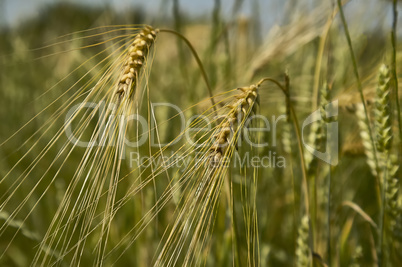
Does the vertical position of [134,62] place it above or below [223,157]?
above

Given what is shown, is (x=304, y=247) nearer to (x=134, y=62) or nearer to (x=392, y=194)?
(x=392, y=194)

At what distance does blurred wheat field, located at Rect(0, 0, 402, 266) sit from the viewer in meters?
0.47

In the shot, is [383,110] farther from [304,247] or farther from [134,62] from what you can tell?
[134,62]

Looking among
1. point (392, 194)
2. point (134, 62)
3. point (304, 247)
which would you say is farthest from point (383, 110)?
point (134, 62)

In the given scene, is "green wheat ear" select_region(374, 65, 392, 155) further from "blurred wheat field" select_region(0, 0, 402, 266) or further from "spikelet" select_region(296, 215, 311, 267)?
"spikelet" select_region(296, 215, 311, 267)

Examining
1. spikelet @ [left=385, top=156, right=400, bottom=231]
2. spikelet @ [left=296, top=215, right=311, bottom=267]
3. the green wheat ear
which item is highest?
the green wheat ear

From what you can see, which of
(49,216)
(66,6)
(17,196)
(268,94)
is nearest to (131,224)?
(49,216)

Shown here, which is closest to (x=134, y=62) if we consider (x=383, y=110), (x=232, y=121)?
(x=232, y=121)

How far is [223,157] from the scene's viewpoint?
428 millimetres

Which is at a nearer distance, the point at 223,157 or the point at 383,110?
the point at 223,157

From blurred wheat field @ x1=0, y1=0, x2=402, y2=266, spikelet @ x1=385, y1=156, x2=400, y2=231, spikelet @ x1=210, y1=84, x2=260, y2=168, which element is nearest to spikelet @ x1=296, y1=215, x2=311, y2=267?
blurred wheat field @ x1=0, y1=0, x2=402, y2=266

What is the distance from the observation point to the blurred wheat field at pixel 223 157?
0.47 meters

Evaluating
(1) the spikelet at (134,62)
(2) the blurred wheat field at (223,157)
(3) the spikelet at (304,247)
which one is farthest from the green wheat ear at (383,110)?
(1) the spikelet at (134,62)

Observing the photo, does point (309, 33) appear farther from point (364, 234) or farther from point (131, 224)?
point (131, 224)
